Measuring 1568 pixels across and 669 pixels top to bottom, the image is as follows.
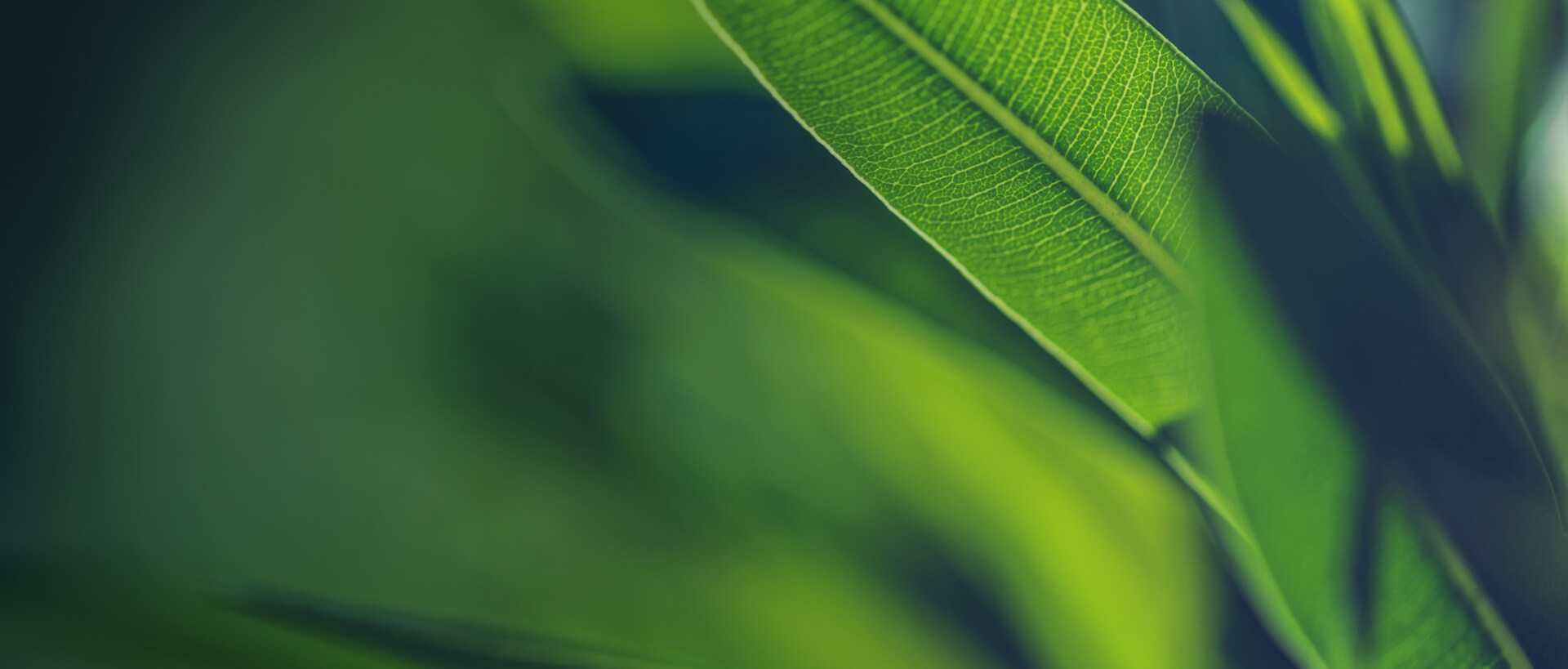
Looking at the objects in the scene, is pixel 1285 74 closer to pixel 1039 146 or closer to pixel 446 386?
pixel 1039 146

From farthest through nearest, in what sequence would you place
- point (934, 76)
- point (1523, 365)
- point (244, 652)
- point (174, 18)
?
point (174, 18) → point (244, 652) → point (1523, 365) → point (934, 76)

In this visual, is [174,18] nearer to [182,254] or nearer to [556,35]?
[182,254]

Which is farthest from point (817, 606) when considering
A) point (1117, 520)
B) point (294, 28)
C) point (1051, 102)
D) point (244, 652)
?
point (294, 28)

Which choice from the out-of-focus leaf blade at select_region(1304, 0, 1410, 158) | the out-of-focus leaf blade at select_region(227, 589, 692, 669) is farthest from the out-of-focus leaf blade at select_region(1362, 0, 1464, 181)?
the out-of-focus leaf blade at select_region(227, 589, 692, 669)

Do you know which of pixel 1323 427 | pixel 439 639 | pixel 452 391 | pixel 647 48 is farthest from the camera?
pixel 452 391

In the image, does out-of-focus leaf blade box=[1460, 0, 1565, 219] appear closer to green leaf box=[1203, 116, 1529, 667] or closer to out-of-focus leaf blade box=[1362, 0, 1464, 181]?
out-of-focus leaf blade box=[1362, 0, 1464, 181]

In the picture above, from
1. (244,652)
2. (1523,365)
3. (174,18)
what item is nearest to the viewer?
(1523,365)

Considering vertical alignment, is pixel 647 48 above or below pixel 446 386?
above

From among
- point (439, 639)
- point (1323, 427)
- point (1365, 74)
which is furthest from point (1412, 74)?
point (439, 639)
